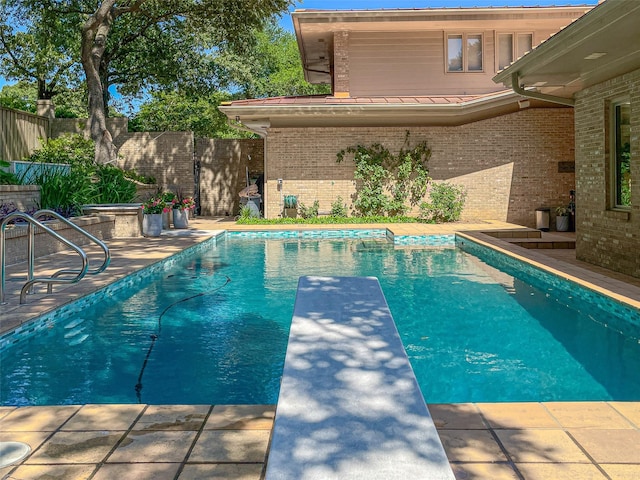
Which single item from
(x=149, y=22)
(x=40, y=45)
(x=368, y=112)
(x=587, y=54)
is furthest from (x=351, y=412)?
(x=40, y=45)

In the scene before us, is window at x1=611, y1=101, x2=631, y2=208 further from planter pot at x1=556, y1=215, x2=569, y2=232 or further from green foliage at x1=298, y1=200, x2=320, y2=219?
green foliage at x1=298, y1=200, x2=320, y2=219

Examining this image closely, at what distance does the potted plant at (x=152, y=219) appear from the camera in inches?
523

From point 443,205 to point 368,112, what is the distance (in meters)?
3.17

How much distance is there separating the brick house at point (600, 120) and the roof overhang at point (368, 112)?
17.9ft

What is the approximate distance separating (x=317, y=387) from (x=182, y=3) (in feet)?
63.0

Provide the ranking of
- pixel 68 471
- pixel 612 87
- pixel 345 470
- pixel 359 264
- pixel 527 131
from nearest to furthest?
pixel 345 470
pixel 68 471
pixel 612 87
pixel 359 264
pixel 527 131

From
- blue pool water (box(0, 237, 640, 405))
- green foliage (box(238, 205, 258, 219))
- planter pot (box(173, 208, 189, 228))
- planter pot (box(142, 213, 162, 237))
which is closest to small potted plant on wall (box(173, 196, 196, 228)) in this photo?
planter pot (box(173, 208, 189, 228))

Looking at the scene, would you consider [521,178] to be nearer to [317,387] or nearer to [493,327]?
[493,327]

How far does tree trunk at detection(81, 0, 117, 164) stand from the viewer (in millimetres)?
17266

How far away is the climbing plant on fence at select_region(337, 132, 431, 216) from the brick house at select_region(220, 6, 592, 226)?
0.22 metres

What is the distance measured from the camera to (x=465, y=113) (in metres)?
15.2

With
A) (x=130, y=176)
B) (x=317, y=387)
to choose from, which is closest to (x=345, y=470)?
(x=317, y=387)

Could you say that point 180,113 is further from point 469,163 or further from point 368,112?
point 469,163

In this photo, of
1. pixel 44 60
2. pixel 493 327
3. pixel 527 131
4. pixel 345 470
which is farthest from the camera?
pixel 44 60
